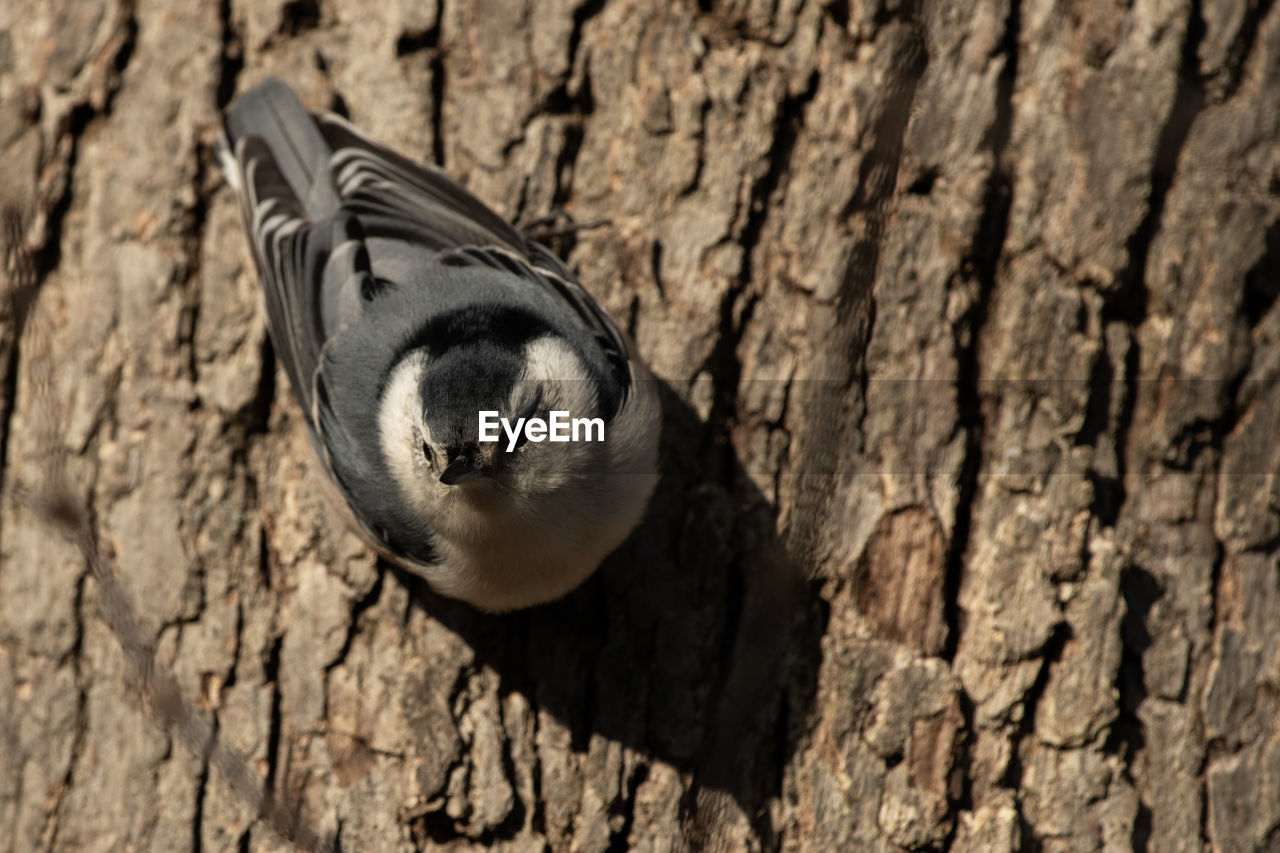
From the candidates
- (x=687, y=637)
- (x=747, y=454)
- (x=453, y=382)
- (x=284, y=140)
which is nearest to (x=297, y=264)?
(x=284, y=140)

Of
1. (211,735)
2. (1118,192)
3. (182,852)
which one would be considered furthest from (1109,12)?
(182,852)

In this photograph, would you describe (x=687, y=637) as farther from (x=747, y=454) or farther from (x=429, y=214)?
(x=429, y=214)

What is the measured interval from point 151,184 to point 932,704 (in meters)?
2.14

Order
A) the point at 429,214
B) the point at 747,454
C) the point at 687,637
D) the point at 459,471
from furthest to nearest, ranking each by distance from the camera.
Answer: the point at 429,214
the point at 747,454
the point at 687,637
the point at 459,471

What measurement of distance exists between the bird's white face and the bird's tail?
0.73 meters

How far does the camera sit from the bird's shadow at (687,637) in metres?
2.42

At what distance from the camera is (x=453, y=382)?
2.22m

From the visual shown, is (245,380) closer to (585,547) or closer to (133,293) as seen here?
(133,293)

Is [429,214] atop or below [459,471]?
atop

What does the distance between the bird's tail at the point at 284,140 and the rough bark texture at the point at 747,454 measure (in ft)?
0.40

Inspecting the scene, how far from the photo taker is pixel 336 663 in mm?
2531

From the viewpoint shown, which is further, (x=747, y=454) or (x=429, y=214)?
(x=429, y=214)

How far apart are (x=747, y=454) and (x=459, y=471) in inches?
28.1

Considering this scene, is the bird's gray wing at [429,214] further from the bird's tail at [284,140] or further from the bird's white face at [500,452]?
the bird's white face at [500,452]
